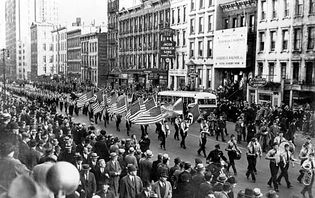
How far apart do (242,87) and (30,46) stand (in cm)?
6864

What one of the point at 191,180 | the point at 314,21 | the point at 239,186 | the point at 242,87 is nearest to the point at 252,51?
the point at 242,87

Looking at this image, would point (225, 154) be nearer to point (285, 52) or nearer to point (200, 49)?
point (285, 52)

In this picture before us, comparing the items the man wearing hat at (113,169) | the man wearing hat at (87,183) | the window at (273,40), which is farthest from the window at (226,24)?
the man wearing hat at (87,183)

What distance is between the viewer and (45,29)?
9069cm

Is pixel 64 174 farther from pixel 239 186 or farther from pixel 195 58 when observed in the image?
pixel 195 58

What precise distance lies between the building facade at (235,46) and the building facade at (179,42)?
750 centimetres

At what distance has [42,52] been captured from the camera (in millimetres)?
88250

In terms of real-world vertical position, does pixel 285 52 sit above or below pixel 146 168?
above

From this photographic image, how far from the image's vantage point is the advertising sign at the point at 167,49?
173ft

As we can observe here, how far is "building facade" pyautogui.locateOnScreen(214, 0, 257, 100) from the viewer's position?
136 ft

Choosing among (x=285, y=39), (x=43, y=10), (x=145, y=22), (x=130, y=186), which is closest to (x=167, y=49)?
(x=145, y=22)

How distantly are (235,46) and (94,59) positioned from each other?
43954 mm

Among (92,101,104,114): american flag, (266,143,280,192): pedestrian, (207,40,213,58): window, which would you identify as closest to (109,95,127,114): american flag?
(92,101,104,114): american flag

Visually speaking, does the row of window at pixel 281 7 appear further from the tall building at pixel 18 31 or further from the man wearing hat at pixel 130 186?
the man wearing hat at pixel 130 186
